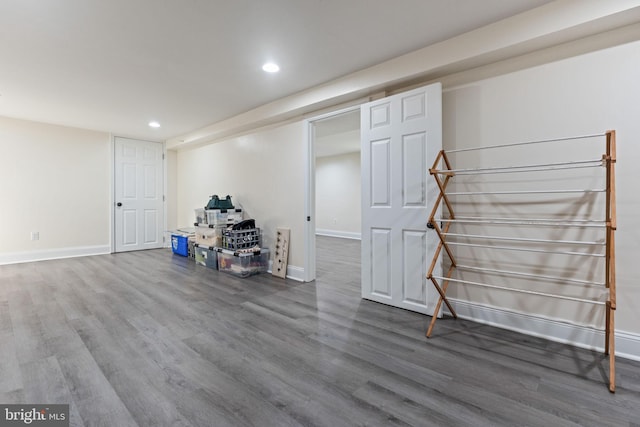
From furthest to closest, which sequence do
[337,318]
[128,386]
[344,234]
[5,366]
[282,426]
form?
1. [344,234]
2. [337,318]
3. [5,366]
4. [128,386]
5. [282,426]

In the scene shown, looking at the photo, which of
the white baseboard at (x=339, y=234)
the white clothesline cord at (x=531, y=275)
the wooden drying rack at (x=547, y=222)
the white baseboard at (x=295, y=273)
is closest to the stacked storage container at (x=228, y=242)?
the white baseboard at (x=295, y=273)

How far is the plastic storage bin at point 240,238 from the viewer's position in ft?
13.5

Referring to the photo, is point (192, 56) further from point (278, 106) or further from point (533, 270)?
point (533, 270)

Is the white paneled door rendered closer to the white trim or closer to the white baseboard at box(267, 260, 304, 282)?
the white trim

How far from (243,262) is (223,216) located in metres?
1.03

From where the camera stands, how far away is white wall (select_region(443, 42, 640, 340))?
1.93 meters

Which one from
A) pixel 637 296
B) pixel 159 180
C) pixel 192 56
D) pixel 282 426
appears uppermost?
pixel 192 56

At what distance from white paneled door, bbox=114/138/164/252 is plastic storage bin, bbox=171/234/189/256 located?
104cm

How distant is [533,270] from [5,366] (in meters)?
3.72

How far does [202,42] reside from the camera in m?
2.42

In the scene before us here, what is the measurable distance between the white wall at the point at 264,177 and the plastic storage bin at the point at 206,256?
0.80 metres

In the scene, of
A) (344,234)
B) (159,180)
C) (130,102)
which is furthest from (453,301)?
(159,180)

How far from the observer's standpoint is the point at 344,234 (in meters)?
8.19

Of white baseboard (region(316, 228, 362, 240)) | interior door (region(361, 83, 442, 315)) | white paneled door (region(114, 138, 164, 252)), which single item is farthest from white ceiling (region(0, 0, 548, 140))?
white baseboard (region(316, 228, 362, 240))
